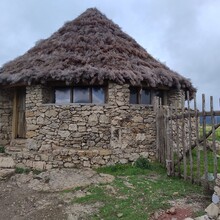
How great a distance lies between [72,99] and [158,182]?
4.25 meters

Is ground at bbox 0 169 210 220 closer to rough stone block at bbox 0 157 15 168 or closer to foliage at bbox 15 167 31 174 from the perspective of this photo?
foliage at bbox 15 167 31 174

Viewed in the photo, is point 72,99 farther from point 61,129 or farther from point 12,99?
point 12,99

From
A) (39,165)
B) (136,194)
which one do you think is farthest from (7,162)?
(136,194)

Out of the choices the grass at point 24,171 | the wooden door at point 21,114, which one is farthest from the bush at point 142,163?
the wooden door at point 21,114

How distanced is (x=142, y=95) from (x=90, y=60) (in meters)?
2.24

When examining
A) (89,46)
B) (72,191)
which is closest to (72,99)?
(89,46)

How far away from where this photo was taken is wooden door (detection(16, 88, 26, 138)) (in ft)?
38.1

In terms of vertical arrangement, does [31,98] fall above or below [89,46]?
below

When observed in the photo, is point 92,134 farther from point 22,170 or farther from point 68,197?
point 68,197

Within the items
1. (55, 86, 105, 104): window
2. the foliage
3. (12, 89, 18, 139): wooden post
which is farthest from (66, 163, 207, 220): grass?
(12, 89, 18, 139): wooden post

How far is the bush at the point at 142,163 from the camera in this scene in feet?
30.6

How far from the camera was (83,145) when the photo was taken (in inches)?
385

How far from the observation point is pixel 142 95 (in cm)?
1077

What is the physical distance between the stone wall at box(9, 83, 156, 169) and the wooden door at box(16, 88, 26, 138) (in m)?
1.61
